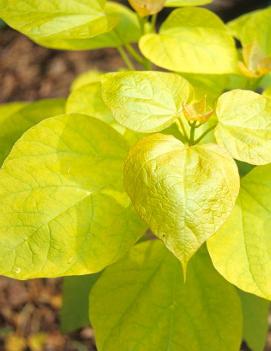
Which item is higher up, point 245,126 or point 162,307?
point 245,126

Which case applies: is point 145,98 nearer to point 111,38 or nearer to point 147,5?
point 147,5

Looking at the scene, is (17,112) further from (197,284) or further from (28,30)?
(197,284)

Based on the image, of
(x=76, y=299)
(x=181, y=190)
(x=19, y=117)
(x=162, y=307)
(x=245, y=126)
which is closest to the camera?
(x=181, y=190)

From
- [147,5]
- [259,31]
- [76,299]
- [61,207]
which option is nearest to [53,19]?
[147,5]

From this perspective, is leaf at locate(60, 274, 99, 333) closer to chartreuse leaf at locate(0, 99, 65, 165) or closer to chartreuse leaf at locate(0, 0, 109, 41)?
chartreuse leaf at locate(0, 99, 65, 165)

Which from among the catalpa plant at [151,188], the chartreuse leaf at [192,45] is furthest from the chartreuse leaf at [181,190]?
the chartreuse leaf at [192,45]

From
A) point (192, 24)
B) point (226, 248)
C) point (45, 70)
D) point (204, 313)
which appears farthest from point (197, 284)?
point (45, 70)
